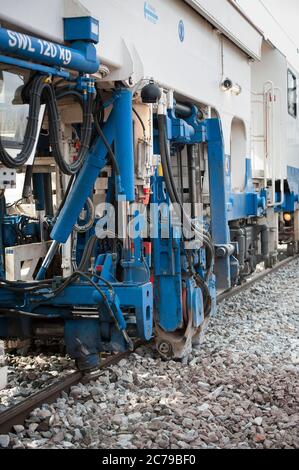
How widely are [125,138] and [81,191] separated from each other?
488mm

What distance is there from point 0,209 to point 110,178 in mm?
980

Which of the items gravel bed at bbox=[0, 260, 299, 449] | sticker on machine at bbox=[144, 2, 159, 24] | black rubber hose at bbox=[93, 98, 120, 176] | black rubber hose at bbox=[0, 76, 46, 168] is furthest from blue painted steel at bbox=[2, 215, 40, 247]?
sticker on machine at bbox=[144, 2, 159, 24]

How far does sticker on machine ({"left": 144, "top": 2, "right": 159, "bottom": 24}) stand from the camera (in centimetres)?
528

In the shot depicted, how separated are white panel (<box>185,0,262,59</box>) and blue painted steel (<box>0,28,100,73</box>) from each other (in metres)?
2.13

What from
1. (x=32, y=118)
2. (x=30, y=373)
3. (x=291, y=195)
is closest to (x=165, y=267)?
(x=30, y=373)

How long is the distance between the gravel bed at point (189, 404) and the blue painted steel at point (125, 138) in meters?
1.44

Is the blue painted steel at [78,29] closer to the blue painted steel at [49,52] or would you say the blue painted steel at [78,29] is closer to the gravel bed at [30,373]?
the blue painted steel at [49,52]

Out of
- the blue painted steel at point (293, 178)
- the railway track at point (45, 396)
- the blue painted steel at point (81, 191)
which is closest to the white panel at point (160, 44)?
the blue painted steel at point (81, 191)

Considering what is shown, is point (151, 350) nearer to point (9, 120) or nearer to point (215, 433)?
point (215, 433)

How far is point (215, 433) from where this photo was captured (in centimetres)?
419

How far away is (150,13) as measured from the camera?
5.37 metres

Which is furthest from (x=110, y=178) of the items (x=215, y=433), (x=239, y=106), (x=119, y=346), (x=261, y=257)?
(x=261, y=257)

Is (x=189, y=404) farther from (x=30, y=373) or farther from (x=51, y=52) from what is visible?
(x=51, y=52)
